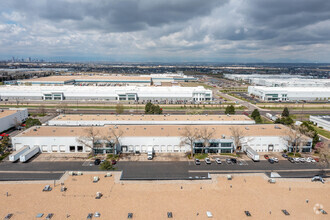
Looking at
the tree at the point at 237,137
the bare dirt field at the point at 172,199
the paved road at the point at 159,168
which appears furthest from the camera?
the tree at the point at 237,137

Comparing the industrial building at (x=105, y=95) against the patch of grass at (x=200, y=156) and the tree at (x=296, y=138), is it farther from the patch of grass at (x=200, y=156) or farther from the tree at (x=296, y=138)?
the patch of grass at (x=200, y=156)

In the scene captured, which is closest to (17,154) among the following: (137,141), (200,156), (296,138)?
(137,141)

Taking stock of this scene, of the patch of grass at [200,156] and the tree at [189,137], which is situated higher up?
the tree at [189,137]

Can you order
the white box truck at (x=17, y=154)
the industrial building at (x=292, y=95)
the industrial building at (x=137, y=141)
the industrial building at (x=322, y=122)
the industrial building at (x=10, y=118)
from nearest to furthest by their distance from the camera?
the white box truck at (x=17, y=154), the industrial building at (x=137, y=141), the industrial building at (x=10, y=118), the industrial building at (x=322, y=122), the industrial building at (x=292, y=95)

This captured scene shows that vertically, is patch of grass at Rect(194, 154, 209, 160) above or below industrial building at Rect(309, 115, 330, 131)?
below

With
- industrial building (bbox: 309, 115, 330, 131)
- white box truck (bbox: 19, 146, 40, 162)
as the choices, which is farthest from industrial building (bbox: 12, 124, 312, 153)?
industrial building (bbox: 309, 115, 330, 131)

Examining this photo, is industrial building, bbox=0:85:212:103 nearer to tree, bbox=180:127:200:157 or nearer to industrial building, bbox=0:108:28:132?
industrial building, bbox=0:108:28:132

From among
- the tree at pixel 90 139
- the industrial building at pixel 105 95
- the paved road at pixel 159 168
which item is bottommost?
the paved road at pixel 159 168

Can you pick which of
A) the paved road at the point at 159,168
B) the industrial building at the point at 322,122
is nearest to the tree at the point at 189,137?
the paved road at the point at 159,168
